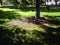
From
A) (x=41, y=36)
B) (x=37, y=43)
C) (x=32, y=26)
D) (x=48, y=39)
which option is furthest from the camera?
(x=32, y=26)

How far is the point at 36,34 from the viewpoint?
30.4ft

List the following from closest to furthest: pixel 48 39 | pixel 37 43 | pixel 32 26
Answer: pixel 37 43, pixel 48 39, pixel 32 26

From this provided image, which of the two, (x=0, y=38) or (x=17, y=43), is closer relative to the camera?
(x=17, y=43)

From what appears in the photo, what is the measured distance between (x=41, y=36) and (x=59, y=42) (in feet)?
4.13

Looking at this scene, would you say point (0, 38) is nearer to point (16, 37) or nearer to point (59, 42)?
point (16, 37)

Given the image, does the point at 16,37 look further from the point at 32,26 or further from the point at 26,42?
the point at 32,26

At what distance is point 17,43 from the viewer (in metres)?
7.79

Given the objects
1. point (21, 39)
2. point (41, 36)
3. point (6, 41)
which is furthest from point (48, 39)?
point (6, 41)

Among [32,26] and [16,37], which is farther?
[32,26]

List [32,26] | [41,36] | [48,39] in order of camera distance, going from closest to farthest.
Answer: [48,39], [41,36], [32,26]

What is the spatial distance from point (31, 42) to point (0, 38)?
63.3 inches

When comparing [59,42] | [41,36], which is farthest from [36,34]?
[59,42]

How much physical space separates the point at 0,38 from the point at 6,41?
2.00 ft

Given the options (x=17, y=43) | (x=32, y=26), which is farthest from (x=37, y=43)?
(x=32, y=26)
